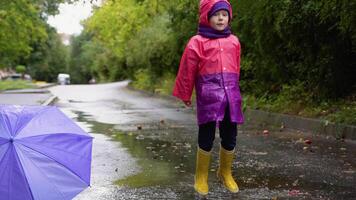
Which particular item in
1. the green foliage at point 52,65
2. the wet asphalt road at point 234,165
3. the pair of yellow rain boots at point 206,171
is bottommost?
the green foliage at point 52,65

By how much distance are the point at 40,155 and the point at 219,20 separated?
228cm

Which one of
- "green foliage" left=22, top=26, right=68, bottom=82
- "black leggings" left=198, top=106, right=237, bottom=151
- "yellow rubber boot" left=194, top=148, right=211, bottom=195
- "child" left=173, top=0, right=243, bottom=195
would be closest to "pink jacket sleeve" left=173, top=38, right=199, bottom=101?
"child" left=173, top=0, right=243, bottom=195

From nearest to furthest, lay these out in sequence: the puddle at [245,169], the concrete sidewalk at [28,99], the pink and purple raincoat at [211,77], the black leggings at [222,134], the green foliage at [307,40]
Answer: the pink and purple raincoat at [211,77] < the black leggings at [222,134] < the puddle at [245,169] < the green foliage at [307,40] < the concrete sidewalk at [28,99]

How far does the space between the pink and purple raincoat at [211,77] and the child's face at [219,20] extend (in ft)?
0.21

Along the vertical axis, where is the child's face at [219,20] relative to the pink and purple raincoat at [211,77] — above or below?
above

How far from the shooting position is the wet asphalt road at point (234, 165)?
5570mm

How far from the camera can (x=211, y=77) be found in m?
5.20

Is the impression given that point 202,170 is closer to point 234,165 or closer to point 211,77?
point 211,77

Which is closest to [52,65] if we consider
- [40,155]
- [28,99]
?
[28,99]

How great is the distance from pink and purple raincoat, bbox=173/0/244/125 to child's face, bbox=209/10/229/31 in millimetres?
63

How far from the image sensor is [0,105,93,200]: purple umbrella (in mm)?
3684

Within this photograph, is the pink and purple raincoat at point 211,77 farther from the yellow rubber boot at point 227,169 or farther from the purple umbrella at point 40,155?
the purple umbrella at point 40,155

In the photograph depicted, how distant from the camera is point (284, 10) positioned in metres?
11.2

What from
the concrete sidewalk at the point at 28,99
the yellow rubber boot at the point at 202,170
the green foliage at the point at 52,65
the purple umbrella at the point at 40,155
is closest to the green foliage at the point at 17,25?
the concrete sidewalk at the point at 28,99
